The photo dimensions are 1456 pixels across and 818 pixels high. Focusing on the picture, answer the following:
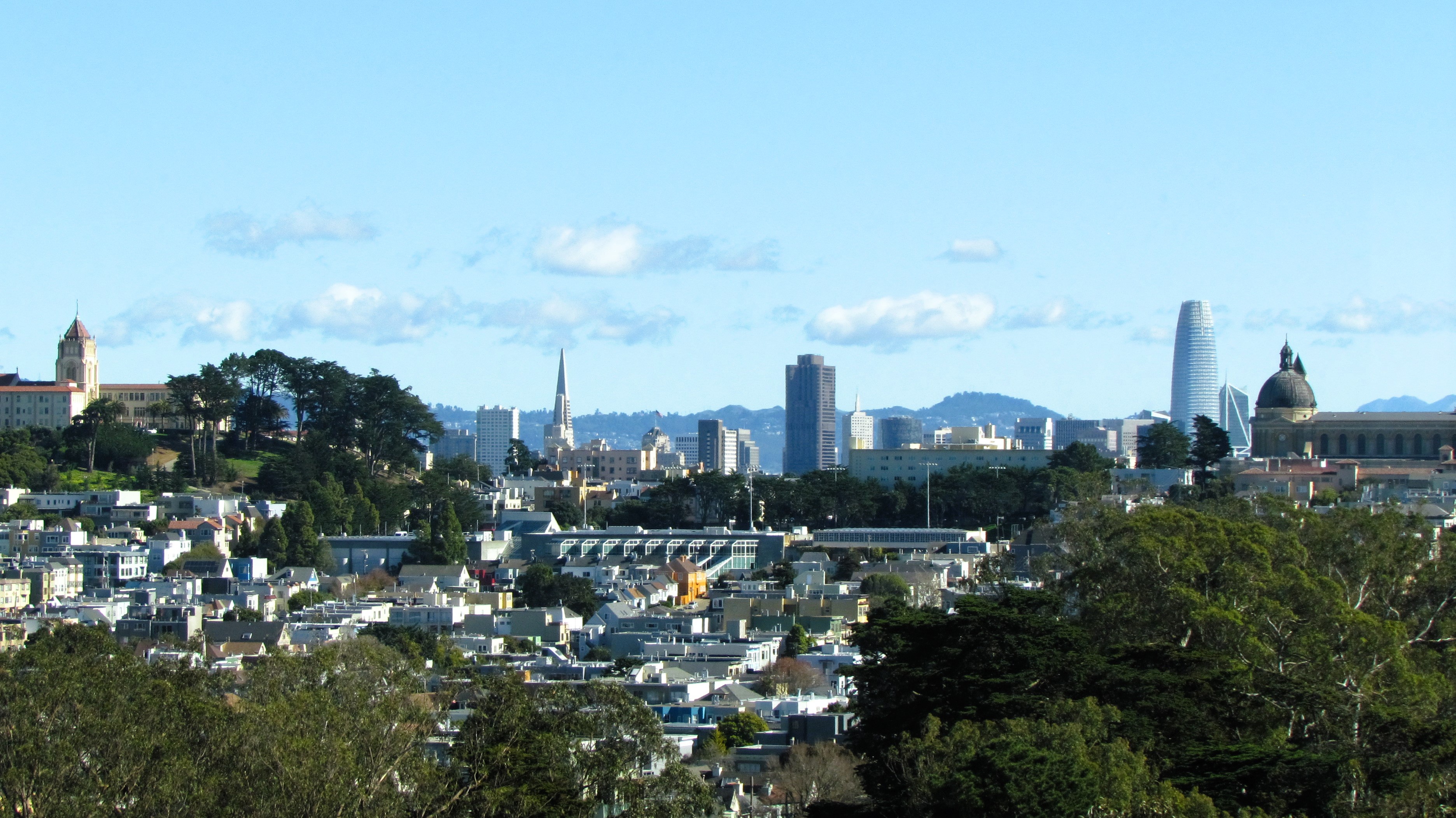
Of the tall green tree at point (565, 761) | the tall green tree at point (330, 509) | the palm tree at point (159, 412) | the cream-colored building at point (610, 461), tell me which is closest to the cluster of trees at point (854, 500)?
the tall green tree at point (330, 509)

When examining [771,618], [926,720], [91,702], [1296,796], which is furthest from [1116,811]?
[771,618]

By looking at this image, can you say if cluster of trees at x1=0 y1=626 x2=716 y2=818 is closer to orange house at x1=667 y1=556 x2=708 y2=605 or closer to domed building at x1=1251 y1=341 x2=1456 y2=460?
orange house at x1=667 y1=556 x2=708 y2=605

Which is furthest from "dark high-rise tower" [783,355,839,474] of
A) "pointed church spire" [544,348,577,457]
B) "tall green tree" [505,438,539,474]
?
"tall green tree" [505,438,539,474]

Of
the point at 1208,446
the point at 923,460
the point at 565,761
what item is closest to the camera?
the point at 565,761

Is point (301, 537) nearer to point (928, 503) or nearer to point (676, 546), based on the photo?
point (676, 546)

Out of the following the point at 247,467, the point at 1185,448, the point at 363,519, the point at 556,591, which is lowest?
the point at 556,591

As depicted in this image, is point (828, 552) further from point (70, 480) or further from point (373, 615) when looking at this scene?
point (70, 480)

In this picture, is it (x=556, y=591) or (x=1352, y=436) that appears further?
(x=1352, y=436)

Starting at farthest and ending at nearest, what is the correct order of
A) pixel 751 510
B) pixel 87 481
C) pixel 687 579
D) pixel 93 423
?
pixel 93 423, pixel 751 510, pixel 87 481, pixel 687 579

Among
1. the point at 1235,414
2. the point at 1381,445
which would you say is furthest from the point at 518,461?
the point at 1235,414
